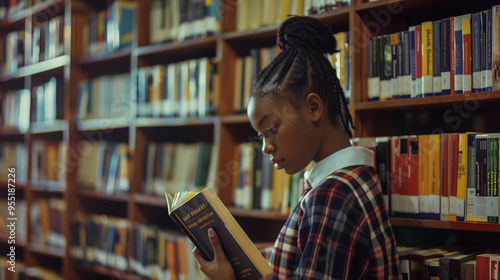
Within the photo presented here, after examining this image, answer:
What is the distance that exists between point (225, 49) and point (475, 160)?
39.5 inches

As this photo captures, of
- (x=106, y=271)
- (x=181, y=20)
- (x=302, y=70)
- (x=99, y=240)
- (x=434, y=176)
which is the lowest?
(x=106, y=271)

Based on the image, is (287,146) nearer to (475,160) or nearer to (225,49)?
(475,160)

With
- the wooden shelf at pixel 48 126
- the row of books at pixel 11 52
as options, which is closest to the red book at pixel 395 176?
the wooden shelf at pixel 48 126

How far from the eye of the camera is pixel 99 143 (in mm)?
2484

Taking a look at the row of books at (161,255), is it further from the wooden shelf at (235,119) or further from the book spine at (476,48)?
the book spine at (476,48)

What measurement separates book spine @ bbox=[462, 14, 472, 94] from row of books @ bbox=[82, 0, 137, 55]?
1.54 meters

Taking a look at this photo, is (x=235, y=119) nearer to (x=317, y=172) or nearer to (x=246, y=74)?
(x=246, y=74)

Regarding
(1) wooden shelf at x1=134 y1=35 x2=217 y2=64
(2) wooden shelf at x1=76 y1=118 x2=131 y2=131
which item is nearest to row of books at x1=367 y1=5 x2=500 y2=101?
(1) wooden shelf at x1=134 y1=35 x2=217 y2=64

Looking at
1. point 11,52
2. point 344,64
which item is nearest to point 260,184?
point 344,64

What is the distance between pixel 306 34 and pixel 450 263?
0.67 m

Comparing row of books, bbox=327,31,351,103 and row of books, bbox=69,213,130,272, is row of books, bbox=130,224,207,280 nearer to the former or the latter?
row of books, bbox=69,213,130,272

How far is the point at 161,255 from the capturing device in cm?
203

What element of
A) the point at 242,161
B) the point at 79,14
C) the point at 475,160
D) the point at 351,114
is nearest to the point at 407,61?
the point at 351,114

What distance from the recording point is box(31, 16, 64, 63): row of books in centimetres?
263
